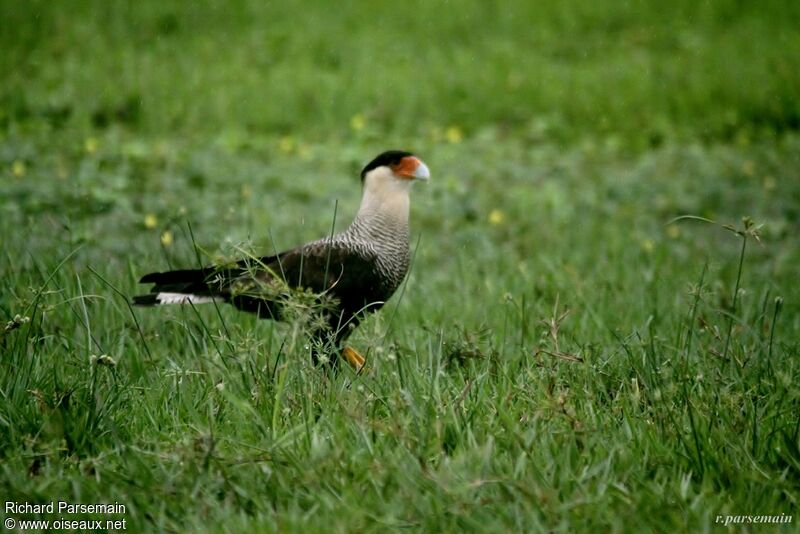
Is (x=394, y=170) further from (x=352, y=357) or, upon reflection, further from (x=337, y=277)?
(x=352, y=357)

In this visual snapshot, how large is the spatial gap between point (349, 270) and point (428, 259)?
216 centimetres

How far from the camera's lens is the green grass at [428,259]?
2436mm

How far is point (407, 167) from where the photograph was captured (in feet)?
13.0

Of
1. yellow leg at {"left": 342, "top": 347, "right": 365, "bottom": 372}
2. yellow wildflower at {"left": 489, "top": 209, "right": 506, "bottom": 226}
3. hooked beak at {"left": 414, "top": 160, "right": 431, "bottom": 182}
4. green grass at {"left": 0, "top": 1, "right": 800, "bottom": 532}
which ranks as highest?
hooked beak at {"left": 414, "top": 160, "right": 431, "bottom": 182}

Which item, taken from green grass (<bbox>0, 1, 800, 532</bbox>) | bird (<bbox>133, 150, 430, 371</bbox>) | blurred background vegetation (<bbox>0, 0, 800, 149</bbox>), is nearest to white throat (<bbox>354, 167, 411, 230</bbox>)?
bird (<bbox>133, 150, 430, 371</bbox>)

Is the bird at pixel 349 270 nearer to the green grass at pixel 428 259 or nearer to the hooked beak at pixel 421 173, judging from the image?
the hooked beak at pixel 421 173

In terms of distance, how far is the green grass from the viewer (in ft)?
7.99

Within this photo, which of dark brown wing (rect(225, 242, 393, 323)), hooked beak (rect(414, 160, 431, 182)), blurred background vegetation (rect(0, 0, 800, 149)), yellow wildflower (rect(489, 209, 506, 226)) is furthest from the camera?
blurred background vegetation (rect(0, 0, 800, 149))

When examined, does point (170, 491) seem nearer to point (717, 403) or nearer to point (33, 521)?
point (33, 521)

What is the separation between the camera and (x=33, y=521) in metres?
2.32

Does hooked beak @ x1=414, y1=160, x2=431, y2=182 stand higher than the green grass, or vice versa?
hooked beak @ x1=414, y1=160, x2=431, y2=182

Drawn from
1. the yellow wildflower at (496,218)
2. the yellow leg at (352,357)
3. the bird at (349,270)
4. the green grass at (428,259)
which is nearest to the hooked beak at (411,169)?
the bird at (349,270)

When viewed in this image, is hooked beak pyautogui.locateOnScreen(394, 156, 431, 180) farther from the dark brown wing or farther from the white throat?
the dark brown wing

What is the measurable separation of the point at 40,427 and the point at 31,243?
2.35 m
